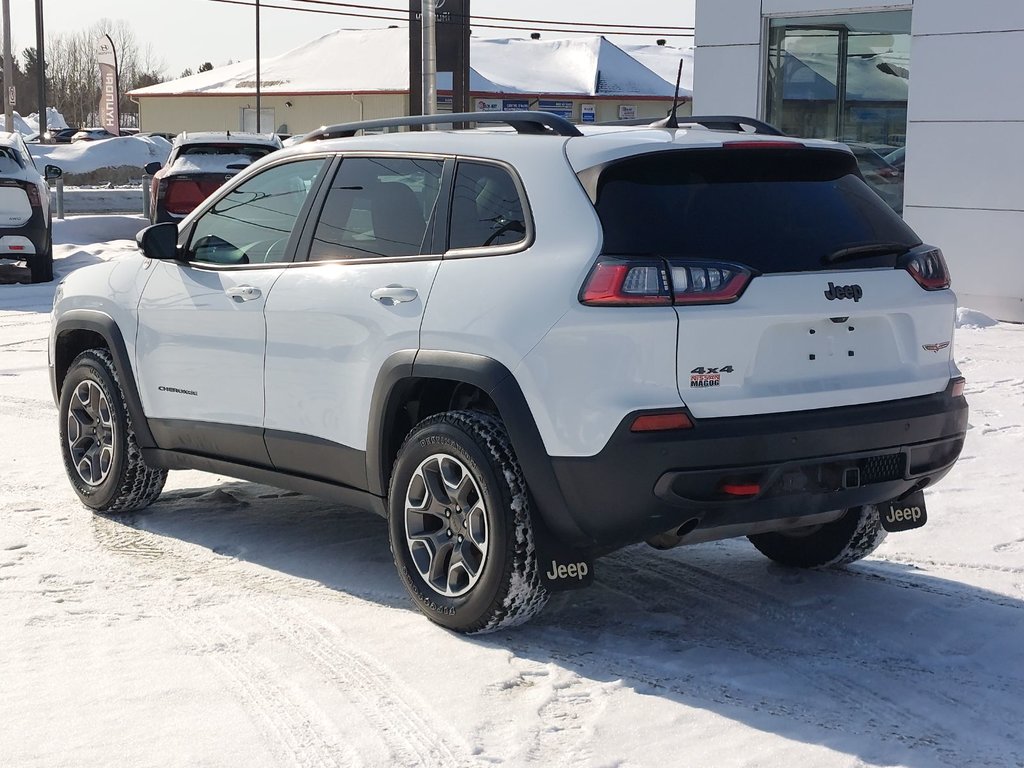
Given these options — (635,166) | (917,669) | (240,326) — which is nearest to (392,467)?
(240,326)

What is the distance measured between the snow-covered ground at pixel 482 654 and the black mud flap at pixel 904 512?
301 millimetres

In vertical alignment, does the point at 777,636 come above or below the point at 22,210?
below

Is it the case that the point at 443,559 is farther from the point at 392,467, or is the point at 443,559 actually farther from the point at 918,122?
the point at 918,122

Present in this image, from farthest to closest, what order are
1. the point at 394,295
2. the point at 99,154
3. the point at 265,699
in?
the point at 99,154
the point at 394,295
the point at 265,699

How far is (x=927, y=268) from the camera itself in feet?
15.7

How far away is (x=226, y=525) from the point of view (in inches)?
254

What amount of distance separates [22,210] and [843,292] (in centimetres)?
1424

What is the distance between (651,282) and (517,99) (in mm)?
57019

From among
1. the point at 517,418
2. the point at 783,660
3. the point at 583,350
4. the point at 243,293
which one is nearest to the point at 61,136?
the point at 243,293

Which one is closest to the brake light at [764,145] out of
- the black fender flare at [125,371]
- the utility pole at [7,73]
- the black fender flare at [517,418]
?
the black fender flare at [517,418]

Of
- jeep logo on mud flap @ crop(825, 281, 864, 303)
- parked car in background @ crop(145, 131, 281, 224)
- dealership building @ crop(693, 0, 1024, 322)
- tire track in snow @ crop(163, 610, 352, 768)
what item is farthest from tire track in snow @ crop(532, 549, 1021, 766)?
parked car in background @ crop(145, 131, 281, 224)

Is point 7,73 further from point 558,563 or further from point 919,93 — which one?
point 558,563

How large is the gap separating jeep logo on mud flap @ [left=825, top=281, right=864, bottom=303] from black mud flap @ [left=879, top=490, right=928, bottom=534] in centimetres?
87

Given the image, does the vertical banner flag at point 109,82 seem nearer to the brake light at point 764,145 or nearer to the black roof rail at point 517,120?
the black roof rail at point 517,120
